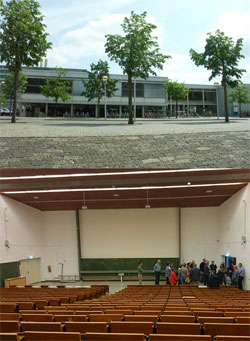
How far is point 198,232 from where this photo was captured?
24062 mm

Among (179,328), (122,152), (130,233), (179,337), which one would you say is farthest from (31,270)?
(179,337)

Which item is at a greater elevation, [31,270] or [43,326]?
[43,326]

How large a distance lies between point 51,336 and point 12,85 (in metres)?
7.36

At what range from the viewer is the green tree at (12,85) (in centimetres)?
993

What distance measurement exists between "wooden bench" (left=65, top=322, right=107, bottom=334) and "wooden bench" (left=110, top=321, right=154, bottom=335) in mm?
123

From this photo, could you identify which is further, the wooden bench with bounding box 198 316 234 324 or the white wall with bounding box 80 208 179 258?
the white wall with bounding box 80 208 179 258

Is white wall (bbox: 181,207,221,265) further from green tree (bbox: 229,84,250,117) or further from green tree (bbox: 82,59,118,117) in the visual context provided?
green tree (bbox: 82,59,118,117)

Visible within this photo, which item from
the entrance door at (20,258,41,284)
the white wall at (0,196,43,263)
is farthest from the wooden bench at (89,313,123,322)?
the entrance door at (20,258,41,284)

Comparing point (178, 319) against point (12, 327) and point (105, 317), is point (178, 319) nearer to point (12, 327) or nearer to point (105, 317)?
point (105, 317)

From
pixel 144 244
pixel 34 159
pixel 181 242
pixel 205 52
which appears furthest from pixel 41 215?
pixel 205 52

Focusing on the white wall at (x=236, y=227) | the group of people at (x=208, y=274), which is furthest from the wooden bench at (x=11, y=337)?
the white wall at (x=236, y=227)

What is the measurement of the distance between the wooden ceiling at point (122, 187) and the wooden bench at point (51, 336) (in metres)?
7.54

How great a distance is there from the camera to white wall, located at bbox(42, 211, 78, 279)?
80.0ft

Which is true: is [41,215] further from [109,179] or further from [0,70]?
[0,70]
